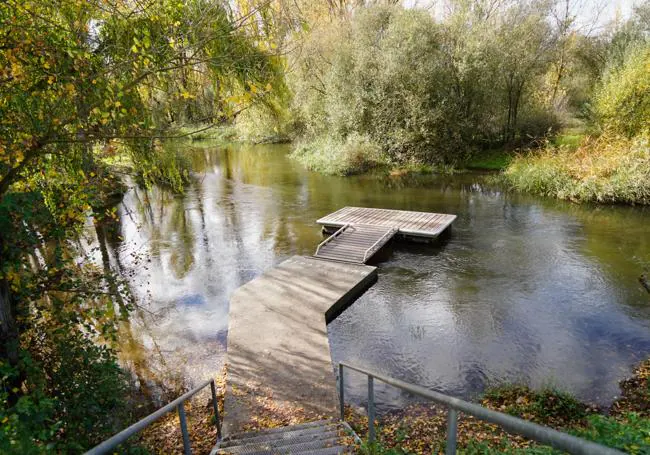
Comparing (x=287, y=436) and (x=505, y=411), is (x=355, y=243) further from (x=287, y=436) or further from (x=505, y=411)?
(x=287, y=436)

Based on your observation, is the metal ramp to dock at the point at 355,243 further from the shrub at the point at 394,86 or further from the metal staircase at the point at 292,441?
the shrub at the point at 394,86

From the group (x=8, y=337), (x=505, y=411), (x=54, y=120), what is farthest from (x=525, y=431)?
(x=505, y=411)

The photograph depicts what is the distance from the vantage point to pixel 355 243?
13.4 m

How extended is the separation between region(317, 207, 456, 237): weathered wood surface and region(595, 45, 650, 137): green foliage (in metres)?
11.4

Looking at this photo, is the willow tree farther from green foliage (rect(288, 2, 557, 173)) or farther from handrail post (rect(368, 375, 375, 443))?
green foliage (rect(288, 2, 557, 173))

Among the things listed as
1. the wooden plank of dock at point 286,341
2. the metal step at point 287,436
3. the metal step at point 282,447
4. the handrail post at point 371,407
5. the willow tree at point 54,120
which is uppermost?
the willow tree at point 54,120

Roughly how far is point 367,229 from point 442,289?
13.5ft

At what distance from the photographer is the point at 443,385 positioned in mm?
7301

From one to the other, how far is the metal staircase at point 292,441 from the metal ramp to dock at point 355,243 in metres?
7.36

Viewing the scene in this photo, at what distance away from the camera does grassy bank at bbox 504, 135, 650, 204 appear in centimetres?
1659

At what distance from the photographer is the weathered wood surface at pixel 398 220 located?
14.1m

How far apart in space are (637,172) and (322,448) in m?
18.4

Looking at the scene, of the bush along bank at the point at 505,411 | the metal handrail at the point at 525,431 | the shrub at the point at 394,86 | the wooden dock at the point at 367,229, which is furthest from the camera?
the shrub at the point at 394,86

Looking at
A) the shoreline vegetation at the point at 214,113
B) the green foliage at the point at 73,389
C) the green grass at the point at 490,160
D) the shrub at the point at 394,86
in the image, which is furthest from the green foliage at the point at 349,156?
the green foliage at the point at 73,389
